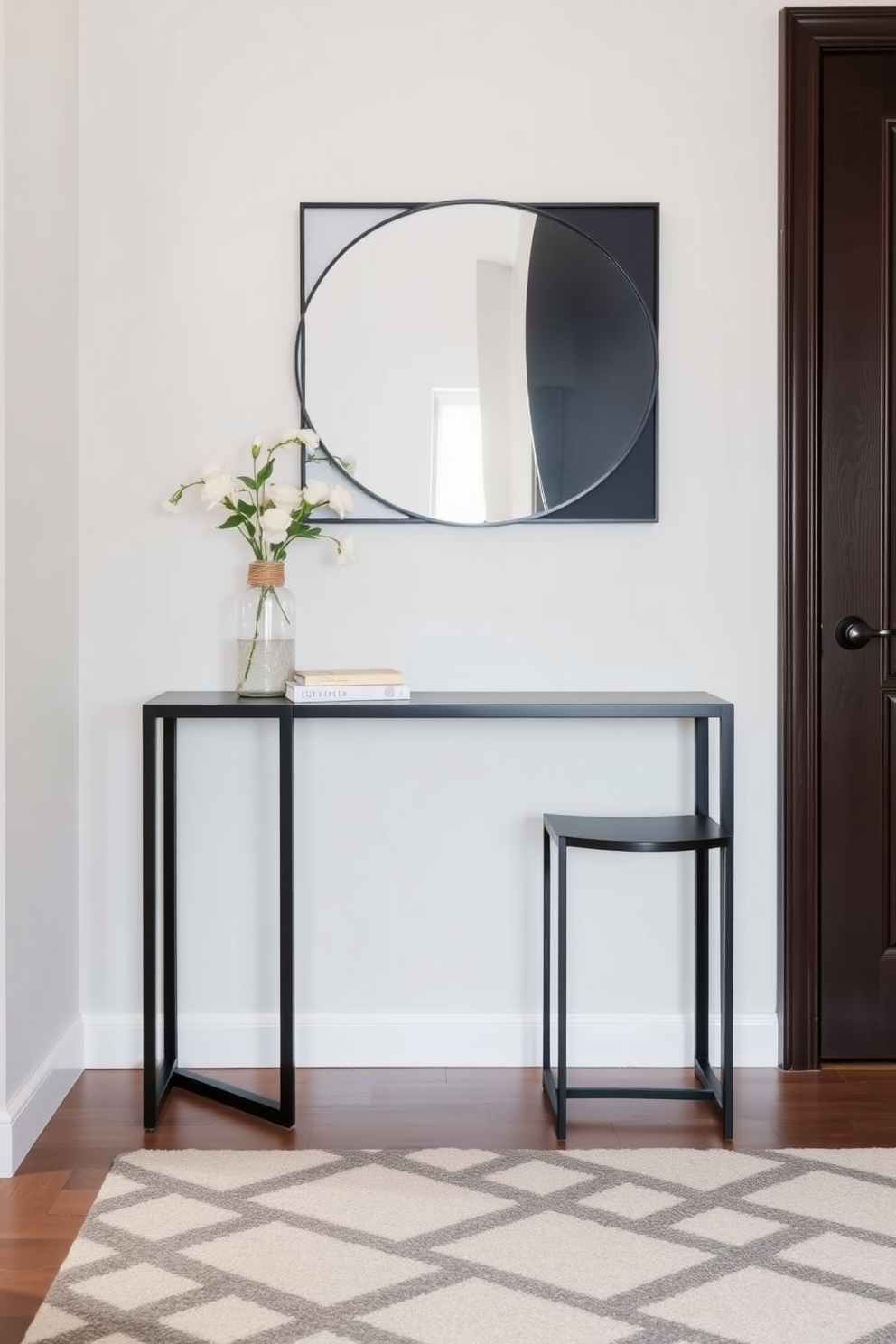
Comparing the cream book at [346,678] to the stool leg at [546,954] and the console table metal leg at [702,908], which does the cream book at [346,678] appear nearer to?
the stool leg at [546,954]

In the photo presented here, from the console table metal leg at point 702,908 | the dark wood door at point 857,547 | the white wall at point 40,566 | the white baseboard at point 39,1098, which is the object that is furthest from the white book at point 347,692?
the dark wood door at point 857,547

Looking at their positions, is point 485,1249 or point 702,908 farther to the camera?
point 702,908

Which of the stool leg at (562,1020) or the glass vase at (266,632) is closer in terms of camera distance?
the stool leg at (562,1020)

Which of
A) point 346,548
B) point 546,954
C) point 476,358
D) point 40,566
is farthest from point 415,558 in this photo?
point 546,954

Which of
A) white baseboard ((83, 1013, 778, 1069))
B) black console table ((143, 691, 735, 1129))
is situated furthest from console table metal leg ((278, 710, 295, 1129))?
white baseboard ((83, 1013, 778, 1069))

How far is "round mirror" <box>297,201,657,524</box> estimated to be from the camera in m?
2.68

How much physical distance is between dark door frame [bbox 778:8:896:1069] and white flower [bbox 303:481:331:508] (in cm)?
99

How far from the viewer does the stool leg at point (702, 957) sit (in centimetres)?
269

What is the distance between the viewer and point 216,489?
250 cm

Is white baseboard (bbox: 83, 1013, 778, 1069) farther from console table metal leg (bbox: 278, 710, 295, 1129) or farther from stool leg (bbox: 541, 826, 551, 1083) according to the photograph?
console table metal leg (bbox: 278, 710, 295, 1129)

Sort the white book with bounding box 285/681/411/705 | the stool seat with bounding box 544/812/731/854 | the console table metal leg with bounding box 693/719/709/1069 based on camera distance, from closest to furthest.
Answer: the stool seat with bounding box 544/812/731/854 < the white book with bounding box 285/681/411/705 < the console table metal leg with bounding box 693/719/709/1069

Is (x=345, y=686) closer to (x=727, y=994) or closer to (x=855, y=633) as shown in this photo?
(x=727, y=994)

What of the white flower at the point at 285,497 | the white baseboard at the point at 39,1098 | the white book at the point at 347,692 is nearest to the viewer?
the white baseboard at the point at 39,1098

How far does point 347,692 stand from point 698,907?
0.91m
